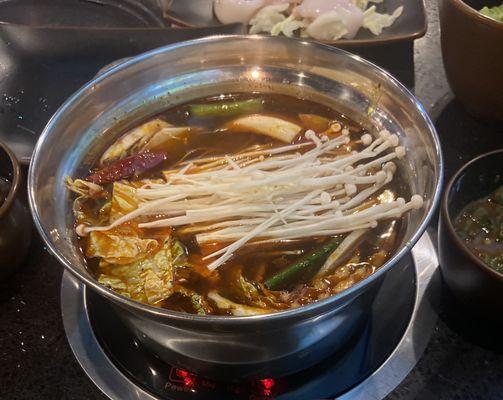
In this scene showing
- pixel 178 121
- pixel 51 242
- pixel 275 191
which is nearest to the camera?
pixel 51 242

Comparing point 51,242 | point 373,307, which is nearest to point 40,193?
point 51,242

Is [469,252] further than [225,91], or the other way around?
[225,91]

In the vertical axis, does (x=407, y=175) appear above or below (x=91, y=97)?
below

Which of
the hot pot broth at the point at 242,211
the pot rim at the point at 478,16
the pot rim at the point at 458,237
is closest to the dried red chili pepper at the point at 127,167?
the hot pot broth at the point at 242,211

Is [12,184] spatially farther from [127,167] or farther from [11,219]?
[127,167]

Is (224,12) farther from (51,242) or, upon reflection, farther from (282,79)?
(51,242)

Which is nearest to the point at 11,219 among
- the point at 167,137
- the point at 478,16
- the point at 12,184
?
the point at 12,184
